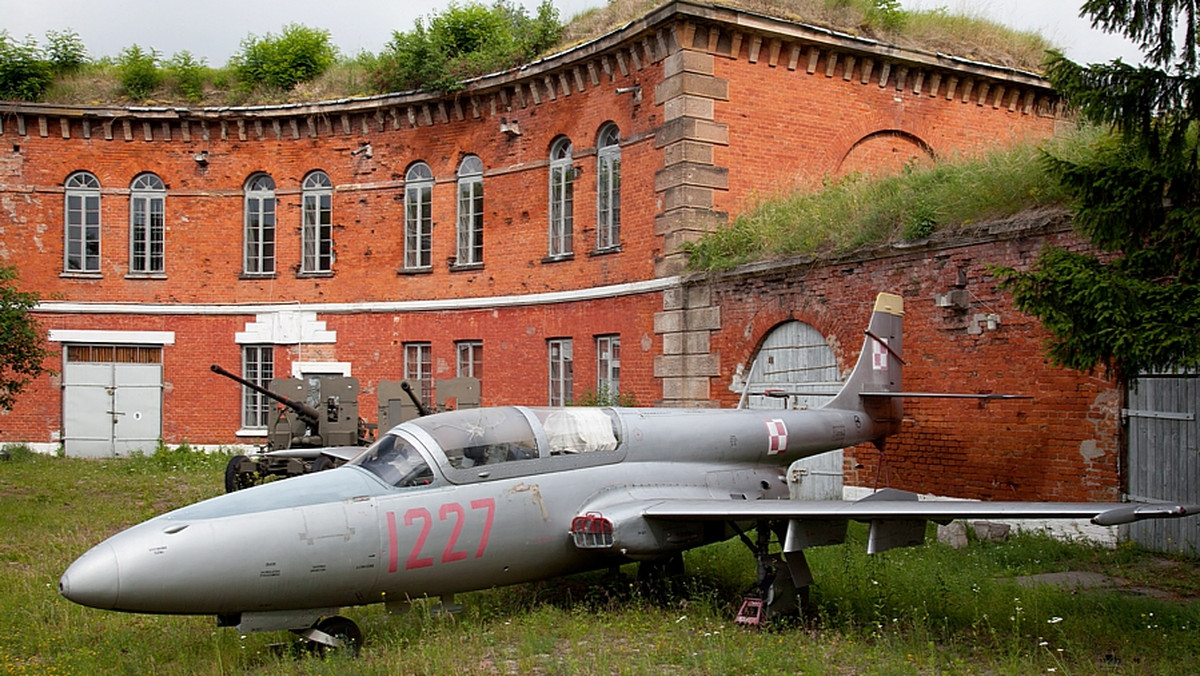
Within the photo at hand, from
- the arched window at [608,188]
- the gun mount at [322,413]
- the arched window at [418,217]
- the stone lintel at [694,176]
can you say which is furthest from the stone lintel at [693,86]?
the arched window at [418,217]

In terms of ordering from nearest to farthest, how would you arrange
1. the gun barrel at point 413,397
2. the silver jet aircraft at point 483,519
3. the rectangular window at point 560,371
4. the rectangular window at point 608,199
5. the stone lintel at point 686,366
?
the silver jet aircraft at point 483,519
the gun barrel at point 413,397
the stone lintel at point 686,366
the rectangular window at point 608,199
the rectangular window at point 560,371

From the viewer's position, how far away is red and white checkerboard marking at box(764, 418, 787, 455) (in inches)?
A: 408

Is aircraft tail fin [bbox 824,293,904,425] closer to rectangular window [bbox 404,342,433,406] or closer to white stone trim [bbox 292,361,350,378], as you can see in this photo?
rectangular window [bbox 404,342,433,406]

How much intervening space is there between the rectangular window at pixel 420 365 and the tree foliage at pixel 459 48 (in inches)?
213

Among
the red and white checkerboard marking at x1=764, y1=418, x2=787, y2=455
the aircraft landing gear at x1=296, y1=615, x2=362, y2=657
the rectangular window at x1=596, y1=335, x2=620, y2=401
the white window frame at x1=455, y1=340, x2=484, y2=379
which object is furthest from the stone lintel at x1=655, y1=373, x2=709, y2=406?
the aircraft landing gear at x1=296, y1=615, x2=362, y2=657

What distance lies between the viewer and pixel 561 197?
20453 millimetres

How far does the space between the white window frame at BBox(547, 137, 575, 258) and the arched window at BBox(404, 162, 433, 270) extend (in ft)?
11.2

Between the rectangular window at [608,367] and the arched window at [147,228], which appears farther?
the arched window at [147,228]

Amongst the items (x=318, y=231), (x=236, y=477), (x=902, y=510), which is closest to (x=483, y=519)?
A: (x=902, y=510)

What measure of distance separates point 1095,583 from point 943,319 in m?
4.08

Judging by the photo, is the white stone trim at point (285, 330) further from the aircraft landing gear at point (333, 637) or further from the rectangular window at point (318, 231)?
the aircraft landing gear at point (333, 637)

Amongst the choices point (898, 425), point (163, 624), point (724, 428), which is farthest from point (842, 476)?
point (163, 624)

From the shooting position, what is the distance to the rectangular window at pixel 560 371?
2009 centimetres

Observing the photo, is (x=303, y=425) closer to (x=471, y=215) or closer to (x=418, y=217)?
(x=471, y=215)
